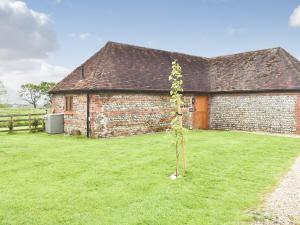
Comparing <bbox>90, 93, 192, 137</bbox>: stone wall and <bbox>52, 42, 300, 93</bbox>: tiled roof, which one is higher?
<bbox>52, 42, 300, 93</bbox>: tiled roof

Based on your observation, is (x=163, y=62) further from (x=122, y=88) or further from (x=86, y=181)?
(x=86, y=181)

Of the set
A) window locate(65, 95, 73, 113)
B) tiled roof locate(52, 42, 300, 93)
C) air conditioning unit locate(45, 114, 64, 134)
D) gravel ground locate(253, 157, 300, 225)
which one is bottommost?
gravel ground locate(253, 157, 300, 225)

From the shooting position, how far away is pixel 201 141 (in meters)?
18.2

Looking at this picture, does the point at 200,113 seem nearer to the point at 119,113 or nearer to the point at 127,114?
the point at 127,114

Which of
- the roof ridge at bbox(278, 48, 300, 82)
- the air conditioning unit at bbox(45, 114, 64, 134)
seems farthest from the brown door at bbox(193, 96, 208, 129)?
the air conditioning unit at bbox(45, 114, 64, 134)

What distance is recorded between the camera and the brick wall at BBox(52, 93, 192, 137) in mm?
19969

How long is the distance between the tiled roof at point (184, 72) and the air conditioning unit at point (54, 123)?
6.29 feet

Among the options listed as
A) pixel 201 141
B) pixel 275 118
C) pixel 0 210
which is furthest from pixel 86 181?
pixel 275 118

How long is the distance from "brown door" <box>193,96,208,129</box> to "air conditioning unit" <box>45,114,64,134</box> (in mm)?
10140

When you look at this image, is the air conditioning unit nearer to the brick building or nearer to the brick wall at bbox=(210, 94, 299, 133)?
the brick building

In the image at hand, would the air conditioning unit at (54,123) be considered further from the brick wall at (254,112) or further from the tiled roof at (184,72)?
the brick wall at (254,112)

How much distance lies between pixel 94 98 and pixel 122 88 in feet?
6.29

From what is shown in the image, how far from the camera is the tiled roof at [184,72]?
2156cm

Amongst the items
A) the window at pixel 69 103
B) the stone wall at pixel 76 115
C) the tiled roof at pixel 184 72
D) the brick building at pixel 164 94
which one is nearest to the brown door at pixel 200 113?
Answer: the brick building at pixel 164 94
